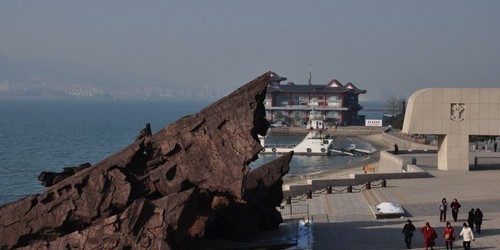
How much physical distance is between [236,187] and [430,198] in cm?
1358

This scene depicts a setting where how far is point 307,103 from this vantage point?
110312mm

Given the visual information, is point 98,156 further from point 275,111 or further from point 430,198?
point 275,111

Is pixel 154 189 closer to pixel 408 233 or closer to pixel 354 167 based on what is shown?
pixel 408 233

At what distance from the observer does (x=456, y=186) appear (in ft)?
95.6

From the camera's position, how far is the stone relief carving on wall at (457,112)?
3209 cm

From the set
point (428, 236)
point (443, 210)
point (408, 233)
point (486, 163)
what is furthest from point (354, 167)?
point (428, 236)

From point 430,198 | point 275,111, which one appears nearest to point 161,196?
point 430,198

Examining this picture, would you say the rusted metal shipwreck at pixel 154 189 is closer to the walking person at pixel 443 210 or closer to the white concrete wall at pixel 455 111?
the walking person at pixel 443 210

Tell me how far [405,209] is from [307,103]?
86.4 metres

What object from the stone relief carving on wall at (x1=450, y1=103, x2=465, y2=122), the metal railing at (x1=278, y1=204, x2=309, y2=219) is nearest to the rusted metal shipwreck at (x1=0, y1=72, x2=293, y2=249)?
the metal railing at (x1=278, y1=204, x2=309, y2=219)

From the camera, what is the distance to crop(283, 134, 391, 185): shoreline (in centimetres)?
4619

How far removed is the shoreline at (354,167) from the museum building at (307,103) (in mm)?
12890

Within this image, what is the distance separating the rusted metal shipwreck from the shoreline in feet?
75.3

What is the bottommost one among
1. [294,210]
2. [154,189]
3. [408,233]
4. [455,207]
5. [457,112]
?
[294,210]
